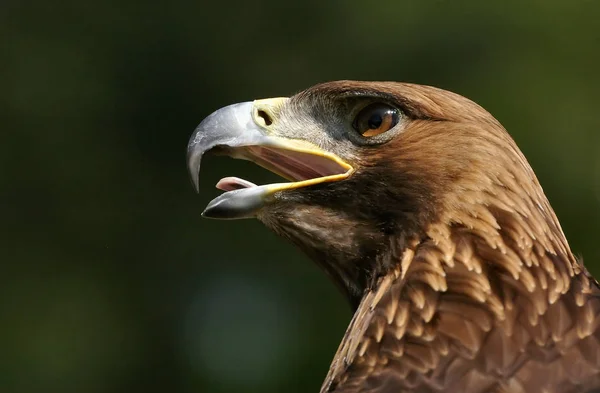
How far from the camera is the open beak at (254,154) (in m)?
3.13

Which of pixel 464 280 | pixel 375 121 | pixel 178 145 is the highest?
pixel 178 145

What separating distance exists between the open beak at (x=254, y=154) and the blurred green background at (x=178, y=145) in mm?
4750

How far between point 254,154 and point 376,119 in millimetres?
332

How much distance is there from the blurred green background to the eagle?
15.9 ft

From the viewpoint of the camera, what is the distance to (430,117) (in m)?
3.21

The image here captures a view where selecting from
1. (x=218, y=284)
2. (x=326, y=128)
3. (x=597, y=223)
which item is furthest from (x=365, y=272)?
(x=218, y=284)

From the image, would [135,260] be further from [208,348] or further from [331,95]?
[331,95]

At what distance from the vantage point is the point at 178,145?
947 cm

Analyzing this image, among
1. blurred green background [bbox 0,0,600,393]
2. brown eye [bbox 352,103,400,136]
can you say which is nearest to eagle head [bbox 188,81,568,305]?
brown eye [bbox 352,103,400,136]

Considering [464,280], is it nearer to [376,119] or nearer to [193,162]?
[376,119]

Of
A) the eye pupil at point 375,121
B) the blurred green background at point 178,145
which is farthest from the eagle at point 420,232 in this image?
the blurred green background at point 178,145

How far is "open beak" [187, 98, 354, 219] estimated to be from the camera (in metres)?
3.13

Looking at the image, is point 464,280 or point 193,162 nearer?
point 464,280

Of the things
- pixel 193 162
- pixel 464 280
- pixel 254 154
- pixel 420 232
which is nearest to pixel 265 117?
pixel 254 154
